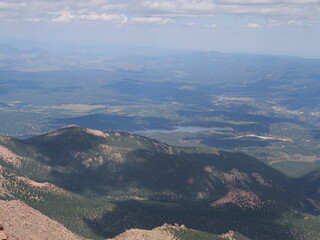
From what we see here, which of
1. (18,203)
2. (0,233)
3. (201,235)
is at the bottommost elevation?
(201,235)

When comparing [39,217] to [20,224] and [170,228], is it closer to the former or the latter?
[20,224]

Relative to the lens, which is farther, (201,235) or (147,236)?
(201,235)

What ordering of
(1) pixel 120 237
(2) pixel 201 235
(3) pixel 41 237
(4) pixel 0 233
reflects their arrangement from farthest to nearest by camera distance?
(2) pixel 201 235
(1) pixel 120 237
(3) pixel 41 237
(4) pixel 0 233

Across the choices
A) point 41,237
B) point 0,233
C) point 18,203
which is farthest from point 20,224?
point 0,233

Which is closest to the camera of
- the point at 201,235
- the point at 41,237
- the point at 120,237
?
the point at 41,237

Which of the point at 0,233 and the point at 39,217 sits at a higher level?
the point at 0,233

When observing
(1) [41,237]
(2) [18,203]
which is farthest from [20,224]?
(2) [18,203]

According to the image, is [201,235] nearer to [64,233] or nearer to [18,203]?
[64,233]

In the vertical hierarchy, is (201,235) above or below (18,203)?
below

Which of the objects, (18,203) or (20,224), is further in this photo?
(18,203)
